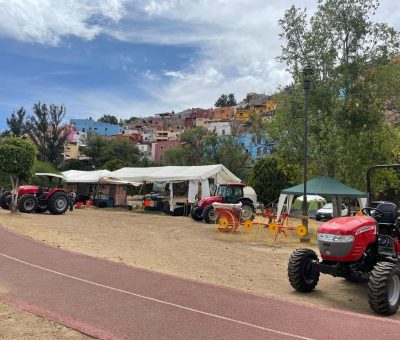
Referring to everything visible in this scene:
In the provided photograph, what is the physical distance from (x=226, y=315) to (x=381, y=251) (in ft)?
10.2

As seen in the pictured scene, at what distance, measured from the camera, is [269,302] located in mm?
6930

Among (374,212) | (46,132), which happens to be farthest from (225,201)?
(46,132)

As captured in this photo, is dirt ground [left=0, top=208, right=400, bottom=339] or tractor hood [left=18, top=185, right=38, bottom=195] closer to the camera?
dirt ground [left=0, top=208, right=400, bottom=339]

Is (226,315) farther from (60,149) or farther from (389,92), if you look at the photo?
(60,149)

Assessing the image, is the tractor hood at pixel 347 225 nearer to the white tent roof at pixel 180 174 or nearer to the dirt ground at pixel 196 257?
the dirt ground at pixel 196 257

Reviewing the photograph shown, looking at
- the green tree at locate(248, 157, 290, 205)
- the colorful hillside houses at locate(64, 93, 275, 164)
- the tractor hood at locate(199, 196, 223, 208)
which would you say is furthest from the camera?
the colorful hillside houses at locate(64, 93, 275, 164)

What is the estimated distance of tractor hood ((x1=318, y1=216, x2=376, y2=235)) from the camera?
7.14 metres

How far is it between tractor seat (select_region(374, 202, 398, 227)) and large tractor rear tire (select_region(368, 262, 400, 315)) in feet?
3.25

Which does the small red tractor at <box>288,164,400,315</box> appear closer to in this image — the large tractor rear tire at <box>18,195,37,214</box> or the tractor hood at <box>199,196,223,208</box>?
the tractor hood at <box>199,196,223,208</box>

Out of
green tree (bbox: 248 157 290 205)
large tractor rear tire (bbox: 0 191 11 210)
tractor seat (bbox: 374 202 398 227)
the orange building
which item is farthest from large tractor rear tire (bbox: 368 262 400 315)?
the orange building

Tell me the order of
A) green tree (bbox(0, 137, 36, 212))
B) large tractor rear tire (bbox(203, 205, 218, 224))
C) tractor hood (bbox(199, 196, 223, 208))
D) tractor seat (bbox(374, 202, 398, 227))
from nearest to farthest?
tractor seat (bbox(374, 202, 398, 227)) < green tree (bbox(0, 137, 36, 212)) < large tractor rear tire (bbox(203, 205, 218, 224)) < tractor hood (bbox(199, 196, 223, 208))

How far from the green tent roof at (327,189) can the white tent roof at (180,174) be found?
9.80 metres

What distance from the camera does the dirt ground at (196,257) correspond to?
7.06 meters

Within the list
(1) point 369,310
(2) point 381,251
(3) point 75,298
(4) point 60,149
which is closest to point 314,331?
(1) point 369,310
